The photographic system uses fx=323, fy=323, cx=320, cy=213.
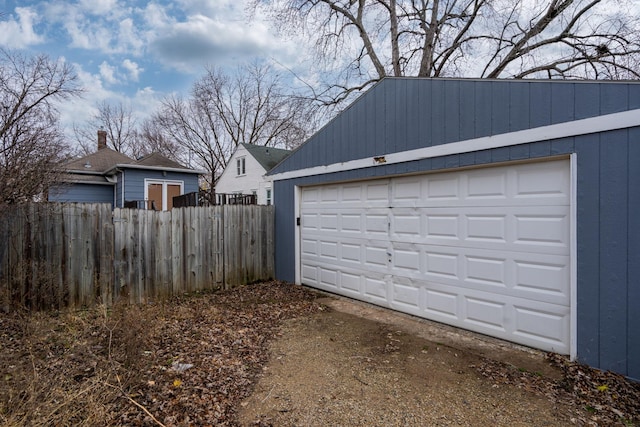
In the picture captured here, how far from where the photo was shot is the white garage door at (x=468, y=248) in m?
3.50

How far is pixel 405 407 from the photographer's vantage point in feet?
8.50

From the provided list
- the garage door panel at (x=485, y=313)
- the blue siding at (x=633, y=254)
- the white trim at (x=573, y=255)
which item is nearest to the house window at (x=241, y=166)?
the garage door panel at (x=485, y=313)

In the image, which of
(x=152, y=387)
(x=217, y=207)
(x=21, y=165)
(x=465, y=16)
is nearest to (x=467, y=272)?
(x=152, y=387)

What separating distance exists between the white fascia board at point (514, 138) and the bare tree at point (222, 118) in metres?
18.1

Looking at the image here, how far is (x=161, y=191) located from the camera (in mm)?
13484

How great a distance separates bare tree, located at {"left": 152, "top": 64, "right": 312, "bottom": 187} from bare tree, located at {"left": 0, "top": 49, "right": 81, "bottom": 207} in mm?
17813

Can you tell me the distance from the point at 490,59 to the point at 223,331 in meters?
13.7

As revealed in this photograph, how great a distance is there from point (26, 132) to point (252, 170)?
13.3 metres

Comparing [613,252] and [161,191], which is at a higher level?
[161,191]

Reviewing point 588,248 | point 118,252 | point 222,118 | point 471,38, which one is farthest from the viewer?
point 222,118

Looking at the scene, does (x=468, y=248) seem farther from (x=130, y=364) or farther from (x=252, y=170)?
(x=252, y=170)

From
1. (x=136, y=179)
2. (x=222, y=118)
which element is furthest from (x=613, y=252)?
(x=222, y=118)

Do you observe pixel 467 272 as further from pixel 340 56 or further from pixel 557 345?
pixel 340 56

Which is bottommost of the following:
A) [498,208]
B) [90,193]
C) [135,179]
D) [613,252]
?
[613,252]
